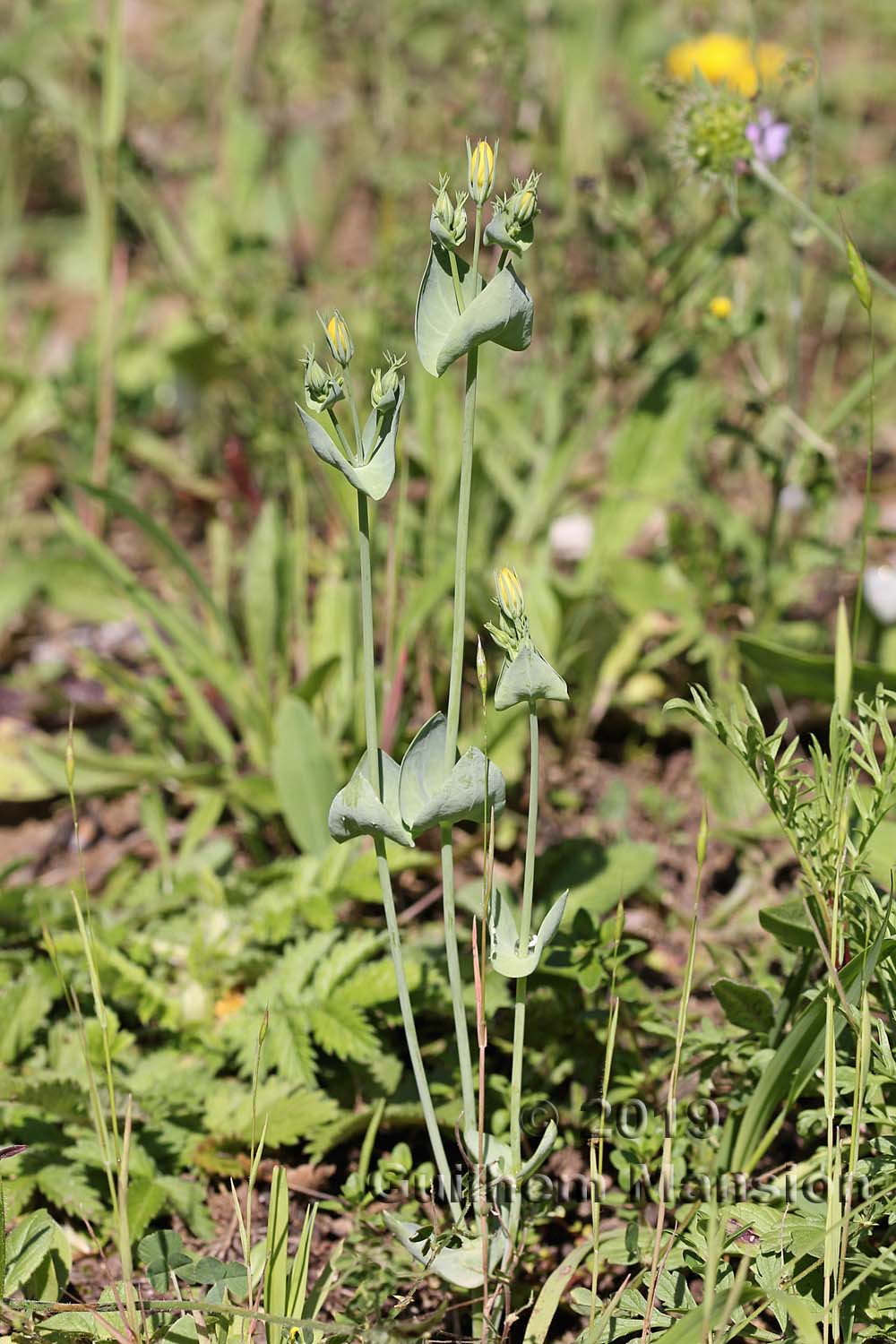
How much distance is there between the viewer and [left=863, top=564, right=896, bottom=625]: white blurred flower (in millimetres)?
2254

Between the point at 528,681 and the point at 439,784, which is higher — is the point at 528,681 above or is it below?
above

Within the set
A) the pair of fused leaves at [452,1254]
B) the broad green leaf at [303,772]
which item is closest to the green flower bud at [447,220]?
the pair of fused leaves at [452,1254]

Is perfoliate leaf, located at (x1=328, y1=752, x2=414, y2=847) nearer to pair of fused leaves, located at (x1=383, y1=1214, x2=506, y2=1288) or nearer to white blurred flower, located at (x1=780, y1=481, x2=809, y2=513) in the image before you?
pair of fused leaves, located at (x1=383, y1=1214, x2=506, y2=1288)

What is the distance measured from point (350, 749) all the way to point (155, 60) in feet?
11.9

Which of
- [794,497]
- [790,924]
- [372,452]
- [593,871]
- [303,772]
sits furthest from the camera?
[794,497]

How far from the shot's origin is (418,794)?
124cm

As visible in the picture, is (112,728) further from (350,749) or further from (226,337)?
(226,337)

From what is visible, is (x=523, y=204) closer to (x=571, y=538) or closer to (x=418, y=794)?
(x=418, y=794)

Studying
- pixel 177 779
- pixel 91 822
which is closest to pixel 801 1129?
pixel 177 779

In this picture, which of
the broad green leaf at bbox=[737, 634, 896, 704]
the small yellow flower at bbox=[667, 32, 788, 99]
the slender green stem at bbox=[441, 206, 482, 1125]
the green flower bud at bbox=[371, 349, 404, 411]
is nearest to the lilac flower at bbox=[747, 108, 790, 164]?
the broad green leaf at bbox=[737, 634, 896, 704]

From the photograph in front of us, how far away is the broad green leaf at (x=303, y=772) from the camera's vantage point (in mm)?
1975

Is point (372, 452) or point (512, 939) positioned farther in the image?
point (512, 939)

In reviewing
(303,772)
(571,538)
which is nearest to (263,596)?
(303,772)

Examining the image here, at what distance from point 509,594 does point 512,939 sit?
361 millimetres
